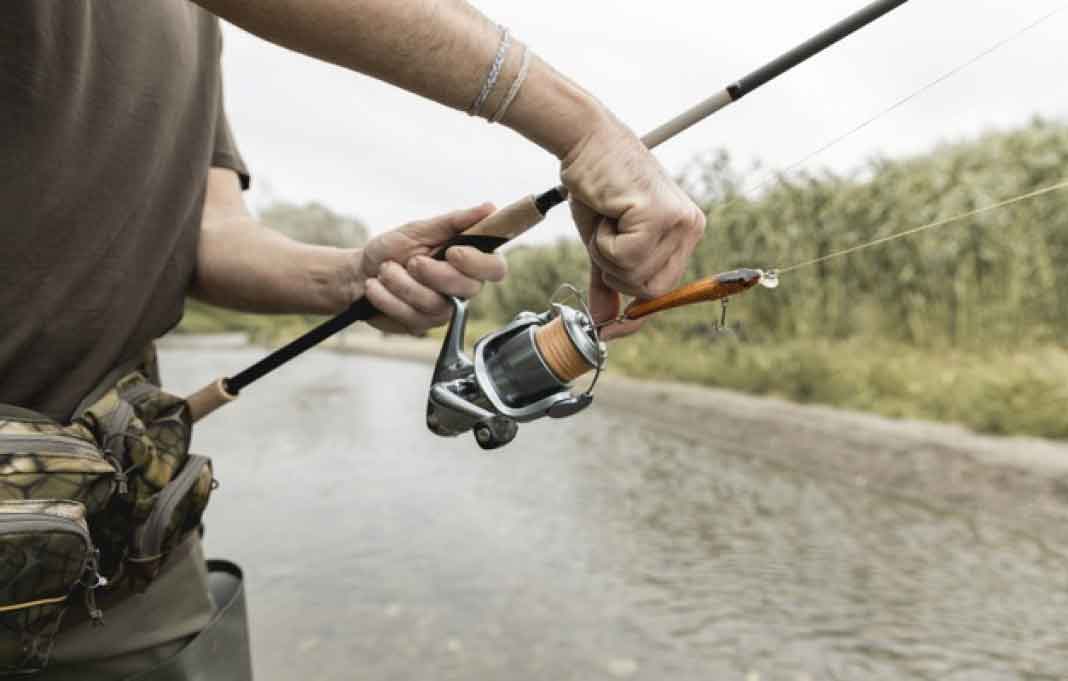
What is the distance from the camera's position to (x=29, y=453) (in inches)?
43.6

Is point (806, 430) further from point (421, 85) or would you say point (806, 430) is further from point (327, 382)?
point (327, 382)

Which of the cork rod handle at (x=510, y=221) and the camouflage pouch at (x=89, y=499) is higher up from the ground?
the cork rod handle at (x=510, y=221)

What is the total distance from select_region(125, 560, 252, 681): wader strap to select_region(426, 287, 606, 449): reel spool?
503 mm

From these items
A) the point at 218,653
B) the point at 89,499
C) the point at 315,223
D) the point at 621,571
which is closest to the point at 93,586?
the point at 89,499

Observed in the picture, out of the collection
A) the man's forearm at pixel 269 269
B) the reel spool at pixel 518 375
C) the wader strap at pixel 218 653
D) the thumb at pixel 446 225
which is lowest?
the wader strap at pixel 218 653

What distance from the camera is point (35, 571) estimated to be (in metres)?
1.06

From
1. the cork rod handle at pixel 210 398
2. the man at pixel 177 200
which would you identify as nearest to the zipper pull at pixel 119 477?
the man at pixel 177 200

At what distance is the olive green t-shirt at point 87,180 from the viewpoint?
1.09 m

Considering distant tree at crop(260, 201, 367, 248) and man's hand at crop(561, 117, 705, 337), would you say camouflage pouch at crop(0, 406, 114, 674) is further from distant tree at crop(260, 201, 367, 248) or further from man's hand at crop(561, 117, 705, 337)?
distant tree at crop(260, 201, 367, 248)

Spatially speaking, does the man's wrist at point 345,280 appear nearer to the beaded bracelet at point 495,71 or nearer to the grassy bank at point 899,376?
the beaded bracelet at point 495,71

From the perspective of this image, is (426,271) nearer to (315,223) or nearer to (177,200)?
(177,200)

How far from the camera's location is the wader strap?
1.32 m

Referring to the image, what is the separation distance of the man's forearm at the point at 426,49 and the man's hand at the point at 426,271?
0.35 m

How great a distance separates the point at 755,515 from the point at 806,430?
1655mm
